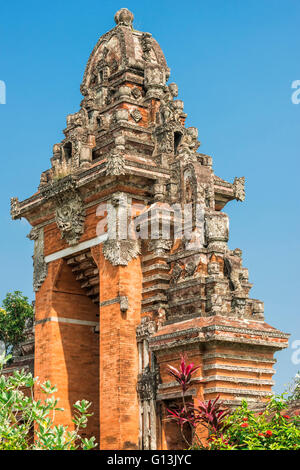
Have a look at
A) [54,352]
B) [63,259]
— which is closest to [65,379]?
[54,352]

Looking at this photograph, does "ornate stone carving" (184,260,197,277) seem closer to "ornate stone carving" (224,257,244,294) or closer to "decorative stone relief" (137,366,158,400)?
"ornate stone carving" (224,257,244,294)

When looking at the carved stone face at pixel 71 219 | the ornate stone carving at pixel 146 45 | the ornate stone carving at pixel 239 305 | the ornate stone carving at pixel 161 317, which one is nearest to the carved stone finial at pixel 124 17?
the ornate stone carving at pixel 146 45

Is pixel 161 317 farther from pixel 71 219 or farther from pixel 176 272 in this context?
pixel 71 219

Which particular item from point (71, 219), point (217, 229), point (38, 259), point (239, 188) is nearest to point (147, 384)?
point (217, 229)

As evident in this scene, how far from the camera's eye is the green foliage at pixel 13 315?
1560 inches

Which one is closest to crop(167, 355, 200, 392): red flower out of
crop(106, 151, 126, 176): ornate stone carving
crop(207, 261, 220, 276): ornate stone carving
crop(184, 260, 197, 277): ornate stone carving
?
crop(207, 261, 220, 276): ornate stone carving

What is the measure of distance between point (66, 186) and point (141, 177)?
2676 millimetres

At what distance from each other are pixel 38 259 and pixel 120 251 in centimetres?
477

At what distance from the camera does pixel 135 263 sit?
21.4m

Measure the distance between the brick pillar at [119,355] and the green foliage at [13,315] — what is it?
19.0 m

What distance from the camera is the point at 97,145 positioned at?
79.0 ft

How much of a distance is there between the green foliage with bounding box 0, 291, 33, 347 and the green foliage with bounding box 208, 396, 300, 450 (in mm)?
Result: 25653

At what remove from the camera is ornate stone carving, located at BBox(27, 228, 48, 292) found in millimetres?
24500
